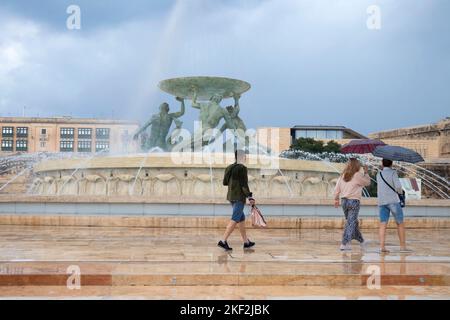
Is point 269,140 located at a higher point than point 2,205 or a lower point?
higher

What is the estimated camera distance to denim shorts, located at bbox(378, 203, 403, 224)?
759 cm

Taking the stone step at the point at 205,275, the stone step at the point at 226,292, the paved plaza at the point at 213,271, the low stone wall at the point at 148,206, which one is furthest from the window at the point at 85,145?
the stone step at the point at 226,292

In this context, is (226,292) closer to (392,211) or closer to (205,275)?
(205,275)

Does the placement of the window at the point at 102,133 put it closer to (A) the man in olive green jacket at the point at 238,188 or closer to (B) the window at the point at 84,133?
(B) the window at the point at 84,133

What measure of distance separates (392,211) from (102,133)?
85661 millimetres

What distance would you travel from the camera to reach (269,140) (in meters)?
64.0

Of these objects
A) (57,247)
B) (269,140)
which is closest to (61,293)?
(57,247)

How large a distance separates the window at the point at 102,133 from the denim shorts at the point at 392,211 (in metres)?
83.7

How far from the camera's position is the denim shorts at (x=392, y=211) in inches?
299

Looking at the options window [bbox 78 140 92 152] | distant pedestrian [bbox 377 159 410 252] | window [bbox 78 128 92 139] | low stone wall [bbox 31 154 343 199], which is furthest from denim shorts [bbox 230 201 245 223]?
window [bbox 78 128 92 139]

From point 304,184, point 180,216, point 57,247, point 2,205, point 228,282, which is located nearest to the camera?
point 228,282
